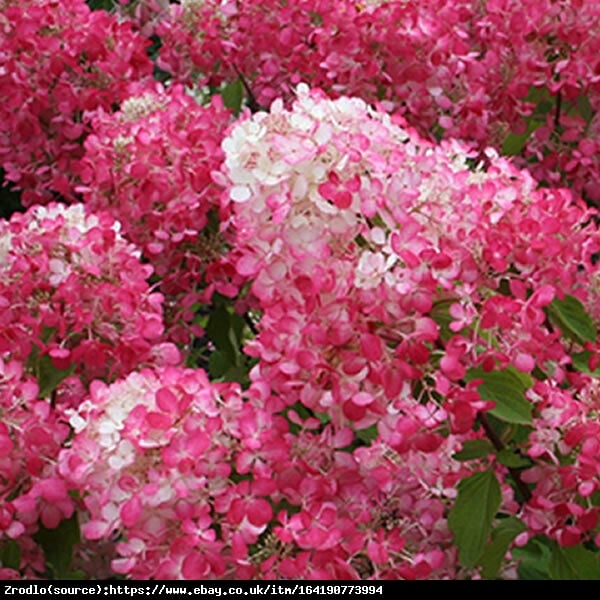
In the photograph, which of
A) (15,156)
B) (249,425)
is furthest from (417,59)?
(249,425)

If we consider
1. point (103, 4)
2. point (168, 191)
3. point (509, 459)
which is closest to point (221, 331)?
point (168, 191)

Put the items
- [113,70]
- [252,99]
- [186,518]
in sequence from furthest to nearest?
[252,99] < [113,70] < [186,518]

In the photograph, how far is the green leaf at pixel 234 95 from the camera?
204 centimetres

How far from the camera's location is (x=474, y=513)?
1.10m

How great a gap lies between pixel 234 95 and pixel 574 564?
117 cm

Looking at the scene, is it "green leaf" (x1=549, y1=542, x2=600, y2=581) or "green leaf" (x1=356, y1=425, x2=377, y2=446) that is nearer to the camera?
"green leaf" (x1=549, y1=542, x2=600, y2=581)

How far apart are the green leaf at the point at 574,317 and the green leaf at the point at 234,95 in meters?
0.97

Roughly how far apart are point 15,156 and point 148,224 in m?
0.52

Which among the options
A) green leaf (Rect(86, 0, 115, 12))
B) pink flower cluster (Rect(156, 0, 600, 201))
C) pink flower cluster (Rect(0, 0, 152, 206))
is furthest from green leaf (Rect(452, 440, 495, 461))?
green leaf (Rect(86, 0, 115, 12))

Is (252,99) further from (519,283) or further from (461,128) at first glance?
(519,283)

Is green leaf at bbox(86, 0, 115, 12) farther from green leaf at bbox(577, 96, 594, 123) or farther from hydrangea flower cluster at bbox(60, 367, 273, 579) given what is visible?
hydrangea flower cluster at bbox(60, 367, 273, 579)

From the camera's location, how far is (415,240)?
1036mm

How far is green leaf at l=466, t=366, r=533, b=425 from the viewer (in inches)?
42.0

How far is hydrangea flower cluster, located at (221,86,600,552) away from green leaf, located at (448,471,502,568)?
44 millimetres
